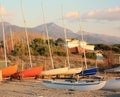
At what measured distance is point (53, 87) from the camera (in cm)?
2845

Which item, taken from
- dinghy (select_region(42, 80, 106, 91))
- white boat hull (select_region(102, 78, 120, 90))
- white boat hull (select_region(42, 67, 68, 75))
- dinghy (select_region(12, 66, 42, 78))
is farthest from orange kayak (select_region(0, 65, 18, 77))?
white boat hull (select_region(102, 78, 120, 90))

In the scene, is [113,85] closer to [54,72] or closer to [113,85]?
[113,85]

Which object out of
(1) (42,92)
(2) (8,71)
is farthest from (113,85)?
(2) (8,71)

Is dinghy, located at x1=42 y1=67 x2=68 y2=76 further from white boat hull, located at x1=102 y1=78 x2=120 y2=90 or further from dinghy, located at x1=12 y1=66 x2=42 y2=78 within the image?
white boat hull, located at x1=102 y1=78 x2=120 y2=90

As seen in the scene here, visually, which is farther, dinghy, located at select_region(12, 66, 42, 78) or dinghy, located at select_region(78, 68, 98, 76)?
dinghy, located at select_region(78, 68, 98, 76)

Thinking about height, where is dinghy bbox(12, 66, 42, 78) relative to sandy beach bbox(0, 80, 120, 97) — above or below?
above

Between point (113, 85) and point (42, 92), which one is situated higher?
point (113, 85)

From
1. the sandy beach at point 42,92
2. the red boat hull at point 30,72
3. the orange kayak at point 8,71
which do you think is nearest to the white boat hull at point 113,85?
the sandy beach at point 42,92

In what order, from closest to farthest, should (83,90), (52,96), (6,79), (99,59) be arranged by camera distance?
1. (52,96)
2. (83,90)
3. (6,79)
4. (99,59)

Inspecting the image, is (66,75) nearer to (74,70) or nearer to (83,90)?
(74,70)

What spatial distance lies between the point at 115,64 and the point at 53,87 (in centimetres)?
1997

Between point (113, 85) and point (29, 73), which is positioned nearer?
point (113, 85)

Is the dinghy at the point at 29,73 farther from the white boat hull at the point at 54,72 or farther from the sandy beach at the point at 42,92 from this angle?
the sandy beach at the point at 42,92

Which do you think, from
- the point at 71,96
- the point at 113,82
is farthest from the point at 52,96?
the point at 113,82
